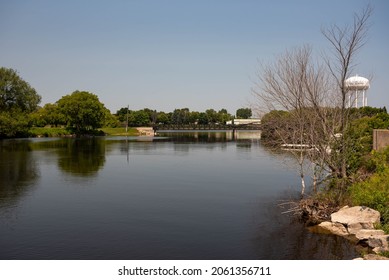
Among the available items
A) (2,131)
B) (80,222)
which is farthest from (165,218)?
(2,131)

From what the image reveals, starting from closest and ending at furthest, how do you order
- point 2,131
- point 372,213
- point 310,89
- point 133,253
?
1. point 133,253
2. point 372,213
3. point 310,89
4. point 2,131

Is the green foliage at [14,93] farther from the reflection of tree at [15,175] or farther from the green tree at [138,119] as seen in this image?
the green tree at [138,119]

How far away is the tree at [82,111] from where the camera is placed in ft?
337

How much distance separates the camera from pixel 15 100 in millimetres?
82562

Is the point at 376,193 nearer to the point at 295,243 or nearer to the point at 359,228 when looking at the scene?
the point at 359,228

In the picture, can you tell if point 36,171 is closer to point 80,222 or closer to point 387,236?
point 80,222

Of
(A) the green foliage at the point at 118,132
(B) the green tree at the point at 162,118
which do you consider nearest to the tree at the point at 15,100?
(A) the green foliage at the point at 118,132

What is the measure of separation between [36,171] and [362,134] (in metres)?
25.6

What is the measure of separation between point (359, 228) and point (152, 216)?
30.9ft

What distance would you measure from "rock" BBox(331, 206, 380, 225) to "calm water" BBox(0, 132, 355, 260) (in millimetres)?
1423

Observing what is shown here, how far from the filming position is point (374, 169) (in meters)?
23.0

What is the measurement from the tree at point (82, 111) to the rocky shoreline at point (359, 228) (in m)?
90.1

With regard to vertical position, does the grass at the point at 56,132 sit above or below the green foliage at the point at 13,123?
below

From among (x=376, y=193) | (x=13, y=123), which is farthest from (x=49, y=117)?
(x=376, y=193)
